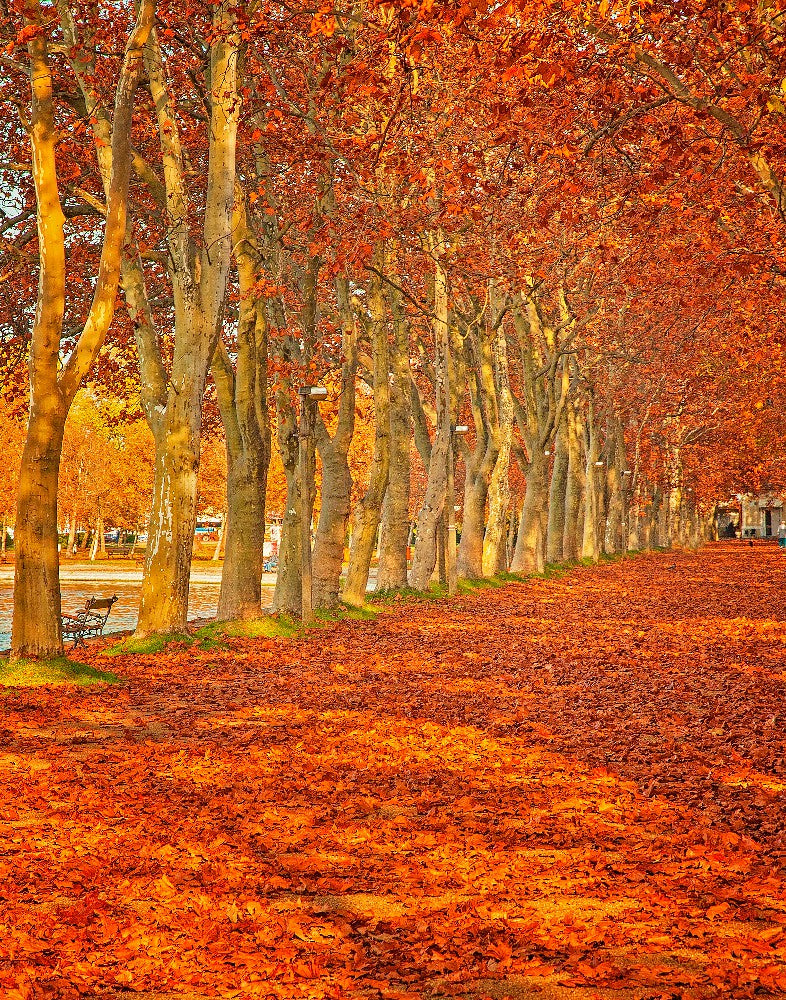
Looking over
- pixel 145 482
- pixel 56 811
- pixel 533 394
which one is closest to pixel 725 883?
pixel 56 811

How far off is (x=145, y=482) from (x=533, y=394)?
4028 centimetres

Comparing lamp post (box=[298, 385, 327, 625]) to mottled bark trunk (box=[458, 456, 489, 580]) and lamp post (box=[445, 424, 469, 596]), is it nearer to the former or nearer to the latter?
lamp post (box=[445, 424, 469, 596])

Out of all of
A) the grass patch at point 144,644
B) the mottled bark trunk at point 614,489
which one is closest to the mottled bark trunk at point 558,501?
the mottled bark trunk at point 614,489

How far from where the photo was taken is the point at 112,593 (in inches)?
1405

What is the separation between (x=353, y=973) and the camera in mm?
4312

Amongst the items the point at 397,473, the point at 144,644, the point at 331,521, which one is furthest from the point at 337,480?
the point at 144,644

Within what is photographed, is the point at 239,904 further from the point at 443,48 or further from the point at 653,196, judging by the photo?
the point at 443,48

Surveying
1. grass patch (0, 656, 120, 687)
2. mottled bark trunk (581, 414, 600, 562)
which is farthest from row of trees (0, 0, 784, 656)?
mottled bark trunk (581, 414, 600, 562)

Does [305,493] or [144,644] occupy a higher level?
[305,493]

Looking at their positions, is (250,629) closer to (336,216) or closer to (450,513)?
(336,216)

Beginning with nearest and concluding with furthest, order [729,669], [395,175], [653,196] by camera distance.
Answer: [729,669]
[653,196]
[395,175]

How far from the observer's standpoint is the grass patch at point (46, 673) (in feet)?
36.6

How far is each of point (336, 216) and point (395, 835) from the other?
14985mm

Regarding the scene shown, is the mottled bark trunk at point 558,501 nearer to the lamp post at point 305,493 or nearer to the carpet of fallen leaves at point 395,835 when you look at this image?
the lamp post at point 305,493
